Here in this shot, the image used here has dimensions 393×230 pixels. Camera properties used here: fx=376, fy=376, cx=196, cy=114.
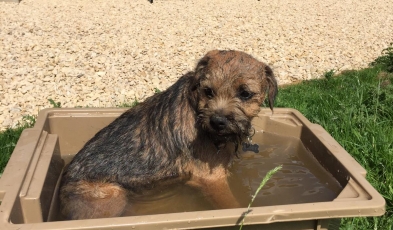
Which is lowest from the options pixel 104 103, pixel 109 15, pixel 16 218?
pixel 104 103

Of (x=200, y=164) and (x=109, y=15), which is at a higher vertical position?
(x=109, y=15)

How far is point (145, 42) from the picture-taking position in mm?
10242

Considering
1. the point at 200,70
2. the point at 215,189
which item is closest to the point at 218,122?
the point at 200,70

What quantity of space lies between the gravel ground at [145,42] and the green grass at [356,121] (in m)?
0.90

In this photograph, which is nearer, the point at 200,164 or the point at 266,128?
the point at 200,164

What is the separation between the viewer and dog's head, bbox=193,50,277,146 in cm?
354

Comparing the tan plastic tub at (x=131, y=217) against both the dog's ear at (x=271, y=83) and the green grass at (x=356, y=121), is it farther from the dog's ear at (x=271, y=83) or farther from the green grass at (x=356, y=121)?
the dog's ear at (x=271, y=83)

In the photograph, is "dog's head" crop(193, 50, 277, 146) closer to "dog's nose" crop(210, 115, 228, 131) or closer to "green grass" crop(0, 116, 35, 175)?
"dog's nose" crop(210, 115, 228, 131)

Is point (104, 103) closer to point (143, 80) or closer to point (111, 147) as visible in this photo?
point (143, 80)

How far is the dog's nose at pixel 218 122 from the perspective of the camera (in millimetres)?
3459

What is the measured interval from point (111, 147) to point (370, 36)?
11120mm

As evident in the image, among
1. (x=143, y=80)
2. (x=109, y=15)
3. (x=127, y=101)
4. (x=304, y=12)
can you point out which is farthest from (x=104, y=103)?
(x=304, y=12)

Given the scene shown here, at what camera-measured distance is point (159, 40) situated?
10.5 meters

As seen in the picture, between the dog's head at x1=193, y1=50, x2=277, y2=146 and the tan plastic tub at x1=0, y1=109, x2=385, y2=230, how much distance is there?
3.35ft
